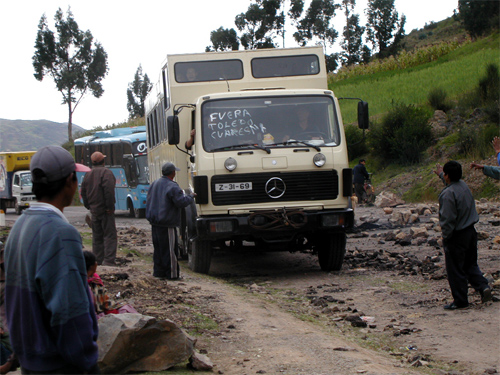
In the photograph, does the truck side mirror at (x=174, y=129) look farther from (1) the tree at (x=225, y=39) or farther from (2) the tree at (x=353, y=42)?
(2) the tree at (x=353, y=42)

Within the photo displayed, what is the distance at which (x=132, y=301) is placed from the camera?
770 cm

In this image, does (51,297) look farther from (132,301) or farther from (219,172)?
(219,172)

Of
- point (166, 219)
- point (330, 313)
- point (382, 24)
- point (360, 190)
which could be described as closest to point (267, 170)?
point (166, 219)

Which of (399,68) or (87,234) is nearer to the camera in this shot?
(87,234)

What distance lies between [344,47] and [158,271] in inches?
2860

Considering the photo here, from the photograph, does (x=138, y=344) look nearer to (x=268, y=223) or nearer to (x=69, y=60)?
(x=268, y=223)

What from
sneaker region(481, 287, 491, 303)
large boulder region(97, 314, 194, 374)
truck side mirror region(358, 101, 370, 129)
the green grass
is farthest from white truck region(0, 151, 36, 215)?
large boulder region(97, 314, 194, 374)

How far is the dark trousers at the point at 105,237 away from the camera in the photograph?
10.8 m

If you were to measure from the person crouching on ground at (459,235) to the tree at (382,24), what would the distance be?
257 feet

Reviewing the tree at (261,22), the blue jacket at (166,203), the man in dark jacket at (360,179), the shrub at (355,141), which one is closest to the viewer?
the blue jacket at (166,203)

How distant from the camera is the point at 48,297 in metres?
2.66

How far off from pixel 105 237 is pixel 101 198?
67 centimetres

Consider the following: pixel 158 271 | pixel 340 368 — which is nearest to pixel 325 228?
pixel 158 271

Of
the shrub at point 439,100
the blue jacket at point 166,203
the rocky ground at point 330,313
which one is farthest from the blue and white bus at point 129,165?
the blue jacket at point 166,203
